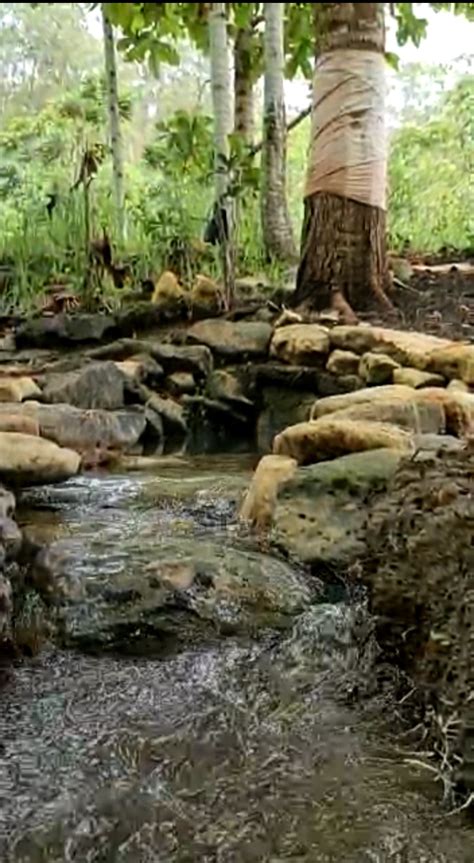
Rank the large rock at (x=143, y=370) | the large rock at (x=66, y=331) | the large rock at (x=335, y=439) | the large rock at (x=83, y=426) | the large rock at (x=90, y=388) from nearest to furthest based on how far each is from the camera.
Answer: the large rock at (x=335, y=439), the large rock at (x=83, y=426), the large rock at (x=90, y=388), the large rock at (x=143, y=370), the large rock at (x=66, y=331)

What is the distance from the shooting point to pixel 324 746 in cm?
165

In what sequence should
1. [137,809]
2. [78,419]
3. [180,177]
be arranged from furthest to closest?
[180,177], [78,419], [137,809]

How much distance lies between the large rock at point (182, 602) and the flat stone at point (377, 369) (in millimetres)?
1573

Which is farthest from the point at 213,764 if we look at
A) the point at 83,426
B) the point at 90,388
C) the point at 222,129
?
the point at 222,129

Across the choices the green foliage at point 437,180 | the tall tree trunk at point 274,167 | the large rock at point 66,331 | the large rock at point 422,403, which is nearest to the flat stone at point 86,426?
the large rock at point 422,403

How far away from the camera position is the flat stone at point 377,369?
3709mm

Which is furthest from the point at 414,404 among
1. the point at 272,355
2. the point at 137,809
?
the point at 137,809

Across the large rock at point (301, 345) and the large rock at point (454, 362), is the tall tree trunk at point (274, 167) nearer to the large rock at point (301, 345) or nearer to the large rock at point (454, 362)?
the large rock at point (301, 345)

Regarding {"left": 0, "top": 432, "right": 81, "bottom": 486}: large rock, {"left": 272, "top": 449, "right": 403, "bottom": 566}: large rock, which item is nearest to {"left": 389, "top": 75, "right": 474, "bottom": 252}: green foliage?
{"left": 0, "top": 432, "right": 81, "bottom": 486}: large rock

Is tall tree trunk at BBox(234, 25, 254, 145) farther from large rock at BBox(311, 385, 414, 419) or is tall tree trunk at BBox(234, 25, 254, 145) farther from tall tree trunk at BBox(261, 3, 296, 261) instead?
large rock at BBox(311, 385, 414, 419)

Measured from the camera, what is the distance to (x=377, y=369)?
12.3 feet

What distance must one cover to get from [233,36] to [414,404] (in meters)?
5.46

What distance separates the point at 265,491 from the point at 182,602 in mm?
486

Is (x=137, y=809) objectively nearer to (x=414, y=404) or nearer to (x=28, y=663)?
(x=28, y=663)
